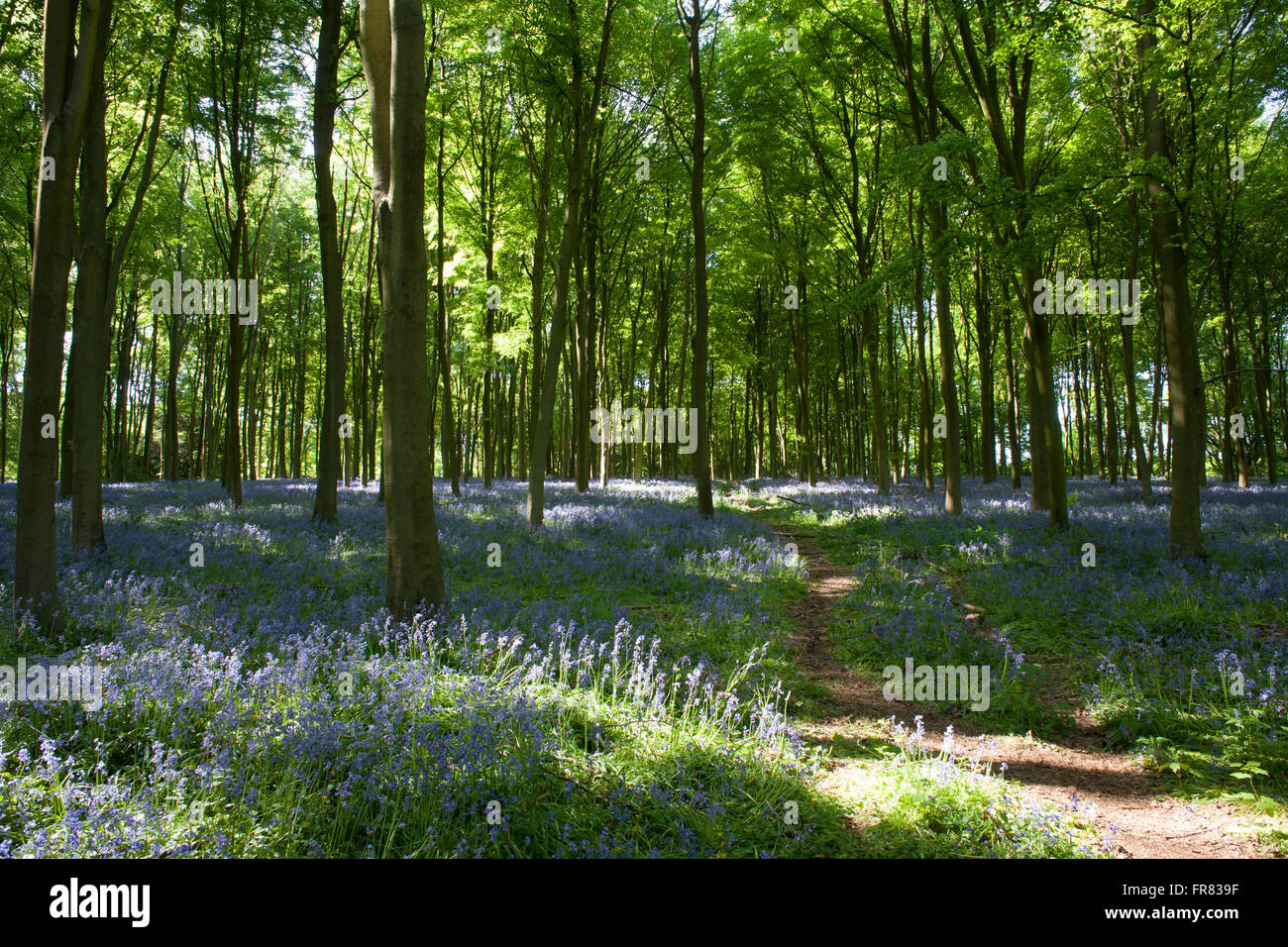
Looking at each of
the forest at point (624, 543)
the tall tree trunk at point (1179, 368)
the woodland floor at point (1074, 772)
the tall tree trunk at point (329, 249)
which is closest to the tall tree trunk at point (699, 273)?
the forest at point (624, 543)

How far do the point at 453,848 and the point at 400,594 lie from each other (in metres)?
3.67

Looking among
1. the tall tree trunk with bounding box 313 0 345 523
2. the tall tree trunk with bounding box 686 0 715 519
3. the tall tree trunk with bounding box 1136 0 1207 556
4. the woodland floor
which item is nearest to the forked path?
the woodland floor

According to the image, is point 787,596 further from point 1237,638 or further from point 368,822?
point 368,822

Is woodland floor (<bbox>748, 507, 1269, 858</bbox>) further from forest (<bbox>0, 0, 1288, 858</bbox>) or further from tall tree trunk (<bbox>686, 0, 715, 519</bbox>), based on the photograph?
tall tree trunk (<bbox>686, 0, 715, 519</bbox>)

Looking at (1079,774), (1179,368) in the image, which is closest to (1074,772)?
(1079,774)

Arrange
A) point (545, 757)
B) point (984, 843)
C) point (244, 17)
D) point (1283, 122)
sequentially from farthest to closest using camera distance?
1. point (1283, 122)
2. point (244, 17)
3. point (545, 757)
4. point (984, 843)

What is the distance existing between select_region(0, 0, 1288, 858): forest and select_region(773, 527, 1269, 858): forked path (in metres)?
0.04

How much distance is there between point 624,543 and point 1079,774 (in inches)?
309

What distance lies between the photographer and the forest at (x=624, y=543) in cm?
349

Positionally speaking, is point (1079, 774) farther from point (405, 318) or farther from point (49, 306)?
point (49, 306)

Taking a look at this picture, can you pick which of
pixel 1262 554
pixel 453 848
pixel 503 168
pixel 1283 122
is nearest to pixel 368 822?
pixel 453 848

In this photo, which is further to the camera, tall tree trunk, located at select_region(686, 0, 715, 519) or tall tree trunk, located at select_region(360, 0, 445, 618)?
tall tree trunk, located at select_region(686, 0, 715, 519)

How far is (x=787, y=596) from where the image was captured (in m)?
9.27

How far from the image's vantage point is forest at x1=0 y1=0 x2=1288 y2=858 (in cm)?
349
